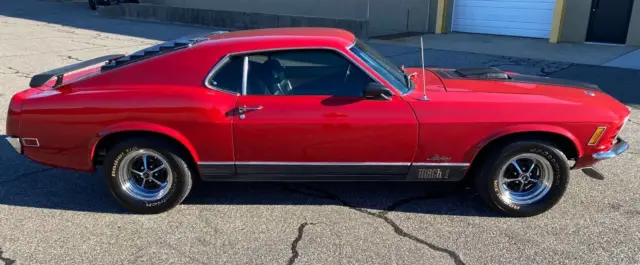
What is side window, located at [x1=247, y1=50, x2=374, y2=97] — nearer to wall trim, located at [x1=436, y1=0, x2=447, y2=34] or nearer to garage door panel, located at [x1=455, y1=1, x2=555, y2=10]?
garage door panel, located at [x1=455, y1=1, x2=555, y2=10]

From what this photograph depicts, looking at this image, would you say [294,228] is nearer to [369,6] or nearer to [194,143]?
[194,143]

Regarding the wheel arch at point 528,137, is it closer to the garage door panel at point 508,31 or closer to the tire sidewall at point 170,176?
the tire sidewall at point 170,176

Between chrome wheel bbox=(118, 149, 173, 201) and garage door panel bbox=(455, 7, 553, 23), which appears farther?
garage door panel bbox=(455, 7, 553, 23)

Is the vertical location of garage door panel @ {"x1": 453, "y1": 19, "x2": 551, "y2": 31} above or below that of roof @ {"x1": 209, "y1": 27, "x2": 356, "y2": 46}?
below

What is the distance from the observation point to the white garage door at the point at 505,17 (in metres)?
14.0

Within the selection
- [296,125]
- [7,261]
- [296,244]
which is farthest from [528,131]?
[7,261]

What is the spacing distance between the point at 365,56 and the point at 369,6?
1350cm

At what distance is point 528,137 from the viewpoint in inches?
146

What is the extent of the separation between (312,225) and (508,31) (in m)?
13.0

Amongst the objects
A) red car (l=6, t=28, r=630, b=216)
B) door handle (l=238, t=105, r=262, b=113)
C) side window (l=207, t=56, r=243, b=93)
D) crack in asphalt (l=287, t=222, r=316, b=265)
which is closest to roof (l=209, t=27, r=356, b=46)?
red car (l=6, t=28, r=630, b=216)

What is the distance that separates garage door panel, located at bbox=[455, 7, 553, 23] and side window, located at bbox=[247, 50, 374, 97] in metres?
12.1

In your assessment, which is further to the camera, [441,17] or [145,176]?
[441,17]

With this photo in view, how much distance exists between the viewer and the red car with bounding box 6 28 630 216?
365 cm

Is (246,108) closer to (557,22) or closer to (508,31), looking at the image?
(557,22)
